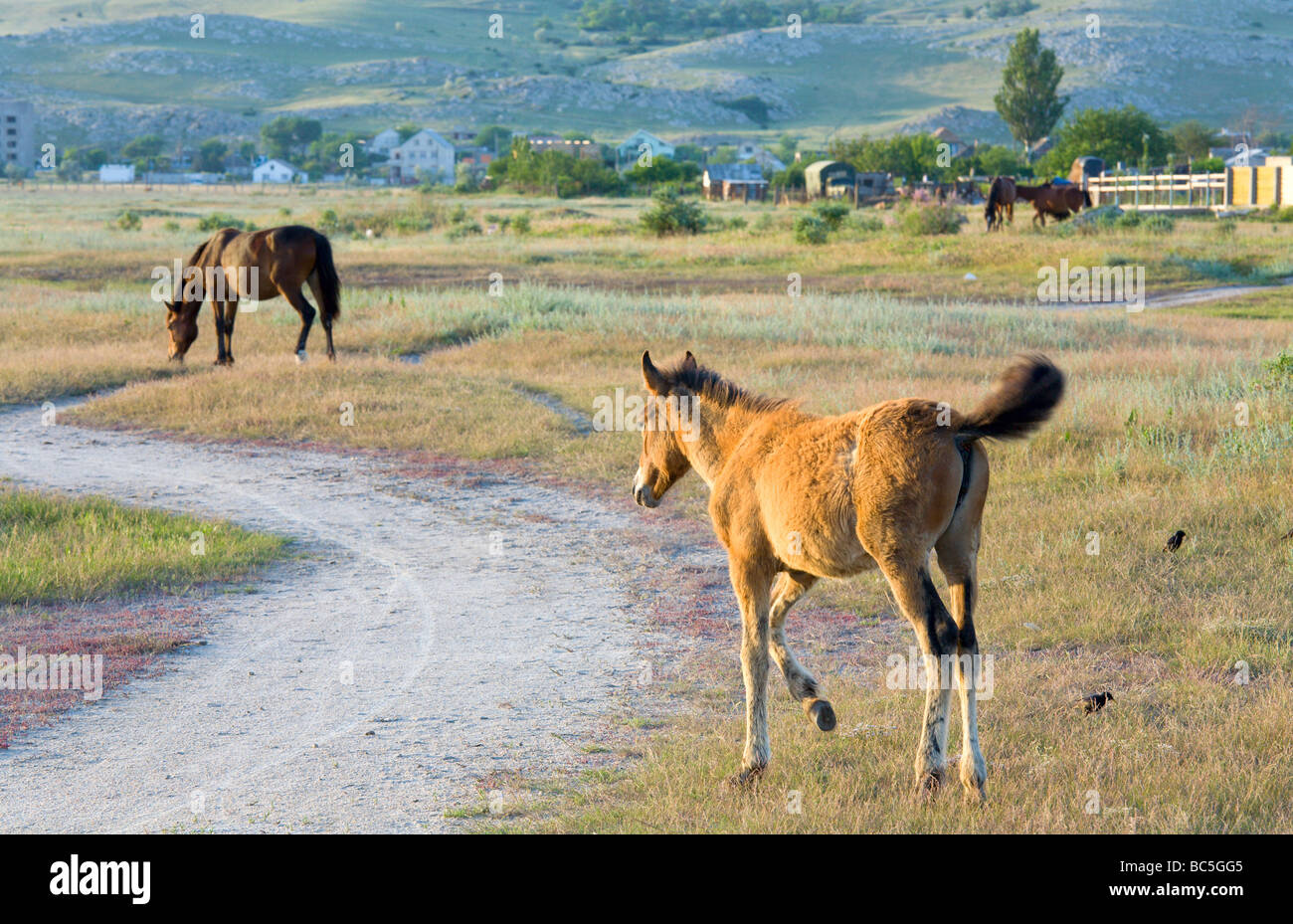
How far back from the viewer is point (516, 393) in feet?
58.9

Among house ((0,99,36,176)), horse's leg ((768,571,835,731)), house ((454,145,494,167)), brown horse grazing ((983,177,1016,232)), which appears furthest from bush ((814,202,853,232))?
house ((0,99,36,176))

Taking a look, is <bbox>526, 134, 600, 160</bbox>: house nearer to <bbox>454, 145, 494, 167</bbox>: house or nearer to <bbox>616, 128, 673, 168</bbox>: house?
<bbox>616, 128, 673, 168</bbox>: house

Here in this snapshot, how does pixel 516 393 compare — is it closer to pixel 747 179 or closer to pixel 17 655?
pixel 17 655

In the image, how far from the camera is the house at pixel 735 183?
306 ft

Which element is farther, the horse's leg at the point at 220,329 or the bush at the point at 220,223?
the bush at the point at 220,223

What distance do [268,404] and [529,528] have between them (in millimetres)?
6893

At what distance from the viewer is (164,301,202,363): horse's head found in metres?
20.8

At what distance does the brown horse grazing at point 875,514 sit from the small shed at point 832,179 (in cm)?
7852

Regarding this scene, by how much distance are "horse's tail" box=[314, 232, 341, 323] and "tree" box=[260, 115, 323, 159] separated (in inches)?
5411

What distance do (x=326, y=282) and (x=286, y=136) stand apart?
14063 cm

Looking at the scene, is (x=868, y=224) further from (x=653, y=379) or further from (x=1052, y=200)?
(x=653, y=379)

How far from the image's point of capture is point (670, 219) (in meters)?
52.6

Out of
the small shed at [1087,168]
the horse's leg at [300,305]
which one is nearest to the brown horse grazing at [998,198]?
the small shed at [1087,168]

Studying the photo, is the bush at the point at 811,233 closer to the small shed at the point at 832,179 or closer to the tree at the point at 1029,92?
the small shed at the point at 832,179
